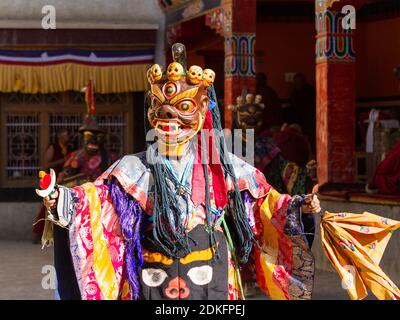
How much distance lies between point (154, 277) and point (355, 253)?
0.98 metres

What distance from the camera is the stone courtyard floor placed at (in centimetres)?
912

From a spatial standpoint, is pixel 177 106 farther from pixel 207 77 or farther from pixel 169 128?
pixel 207 77

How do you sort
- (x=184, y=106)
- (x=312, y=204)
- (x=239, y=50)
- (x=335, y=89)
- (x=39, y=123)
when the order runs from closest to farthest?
(x=312, y=204) → (x=184, y=106) → (x=335, y=89) → (x=239, y=50) → (x=39, y=123)

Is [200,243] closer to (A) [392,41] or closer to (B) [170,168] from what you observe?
(B) [170,168]

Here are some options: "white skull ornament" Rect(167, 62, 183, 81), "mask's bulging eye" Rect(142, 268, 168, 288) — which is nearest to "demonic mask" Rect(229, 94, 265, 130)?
"white skull ornament" Rect(167, 62, 183, 81)

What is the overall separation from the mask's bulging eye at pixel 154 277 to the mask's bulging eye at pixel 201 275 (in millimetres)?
135

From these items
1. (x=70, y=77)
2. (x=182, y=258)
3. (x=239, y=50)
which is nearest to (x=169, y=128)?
(x=182, y=258)

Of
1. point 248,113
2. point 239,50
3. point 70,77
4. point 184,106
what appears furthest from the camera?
point 70,77

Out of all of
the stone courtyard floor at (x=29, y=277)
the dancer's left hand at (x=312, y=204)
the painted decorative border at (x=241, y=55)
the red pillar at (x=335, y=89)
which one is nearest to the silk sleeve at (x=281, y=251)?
the dancer's left hand at (x=312, y=204)

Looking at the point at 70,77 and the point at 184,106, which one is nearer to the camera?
the point at 184,106

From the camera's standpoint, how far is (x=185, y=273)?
5215 millimetres

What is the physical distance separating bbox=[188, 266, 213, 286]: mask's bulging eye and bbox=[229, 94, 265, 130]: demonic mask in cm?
485

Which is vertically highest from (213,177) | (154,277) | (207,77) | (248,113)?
(207,77)

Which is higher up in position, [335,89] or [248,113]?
[335,89]
